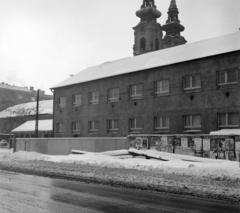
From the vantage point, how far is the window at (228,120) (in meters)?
22.9

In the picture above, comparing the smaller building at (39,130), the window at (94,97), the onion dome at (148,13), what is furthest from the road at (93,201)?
the onion dome at (148,13)

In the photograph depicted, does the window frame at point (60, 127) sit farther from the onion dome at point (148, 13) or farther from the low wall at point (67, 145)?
the onion dome at point (148, 13)

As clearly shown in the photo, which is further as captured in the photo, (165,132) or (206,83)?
(165,132)

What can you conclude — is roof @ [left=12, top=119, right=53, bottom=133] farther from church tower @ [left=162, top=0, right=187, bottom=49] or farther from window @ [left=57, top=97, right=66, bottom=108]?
church tower @ [left=162, top=0, right=187, bottom=49]

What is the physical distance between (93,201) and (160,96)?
19.7m

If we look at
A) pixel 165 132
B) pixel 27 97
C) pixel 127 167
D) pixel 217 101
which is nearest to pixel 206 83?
pixel 217 101

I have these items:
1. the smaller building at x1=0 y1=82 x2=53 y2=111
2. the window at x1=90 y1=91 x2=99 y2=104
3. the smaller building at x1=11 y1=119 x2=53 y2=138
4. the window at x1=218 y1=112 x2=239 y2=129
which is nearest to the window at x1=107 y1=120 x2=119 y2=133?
the window at x1=90 y1=91 x2=99 y2=104

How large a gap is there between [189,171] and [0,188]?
7.66 m

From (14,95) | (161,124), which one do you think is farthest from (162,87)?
(14,95)

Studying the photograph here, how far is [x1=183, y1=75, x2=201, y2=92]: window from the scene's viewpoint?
2503 cm

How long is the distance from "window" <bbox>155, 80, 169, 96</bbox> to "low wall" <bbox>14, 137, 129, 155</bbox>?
525 cm

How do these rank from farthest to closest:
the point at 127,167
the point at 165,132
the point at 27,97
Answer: the point at 27,97 < the point at 165,132 < the point at 127,167

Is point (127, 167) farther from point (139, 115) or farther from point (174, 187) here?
point (139, 115)

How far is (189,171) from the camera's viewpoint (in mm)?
13711
